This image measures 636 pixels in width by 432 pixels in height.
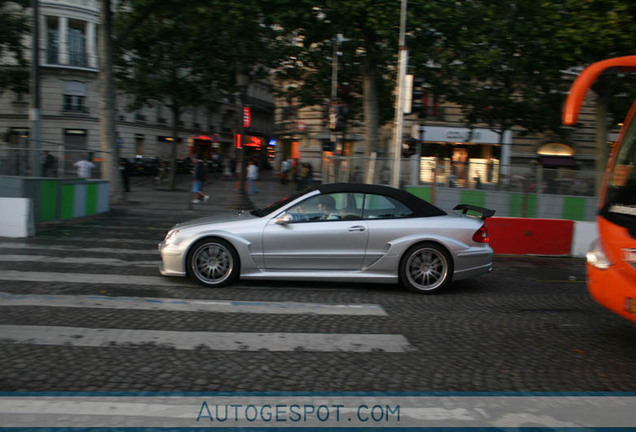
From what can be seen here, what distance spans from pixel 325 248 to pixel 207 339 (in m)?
2.58

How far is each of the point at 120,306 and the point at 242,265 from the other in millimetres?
1688

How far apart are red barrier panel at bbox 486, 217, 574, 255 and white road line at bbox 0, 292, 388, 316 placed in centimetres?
601

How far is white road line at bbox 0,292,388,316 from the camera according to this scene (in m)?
5.96

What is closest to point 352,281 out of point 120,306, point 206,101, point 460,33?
point 120,306

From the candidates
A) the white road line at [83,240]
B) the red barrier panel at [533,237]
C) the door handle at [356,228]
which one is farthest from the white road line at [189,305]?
the red barrier panel at [533,237]

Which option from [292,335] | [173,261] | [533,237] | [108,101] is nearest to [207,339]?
[292,335]

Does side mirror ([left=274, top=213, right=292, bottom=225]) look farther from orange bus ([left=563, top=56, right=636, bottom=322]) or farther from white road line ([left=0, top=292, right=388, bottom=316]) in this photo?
orange bus ([left=563, top=56, right=636, bottom=322])

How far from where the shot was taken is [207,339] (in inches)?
194

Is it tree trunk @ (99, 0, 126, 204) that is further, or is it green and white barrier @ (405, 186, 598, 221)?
tree trunk @ (99, 0, 126, 204)

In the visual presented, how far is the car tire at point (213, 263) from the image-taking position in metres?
7.07

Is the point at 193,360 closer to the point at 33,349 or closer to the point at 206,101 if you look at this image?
the point at 33,349

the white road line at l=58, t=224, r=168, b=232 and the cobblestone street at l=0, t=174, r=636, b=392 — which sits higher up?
the white road line at l=58, t=224, r=168, b=232

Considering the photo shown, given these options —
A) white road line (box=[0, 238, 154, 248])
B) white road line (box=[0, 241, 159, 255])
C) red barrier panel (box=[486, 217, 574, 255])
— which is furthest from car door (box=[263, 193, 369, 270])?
red barrier panel (box=[486, 217, 574, 255])

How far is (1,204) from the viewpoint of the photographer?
11.0 m
